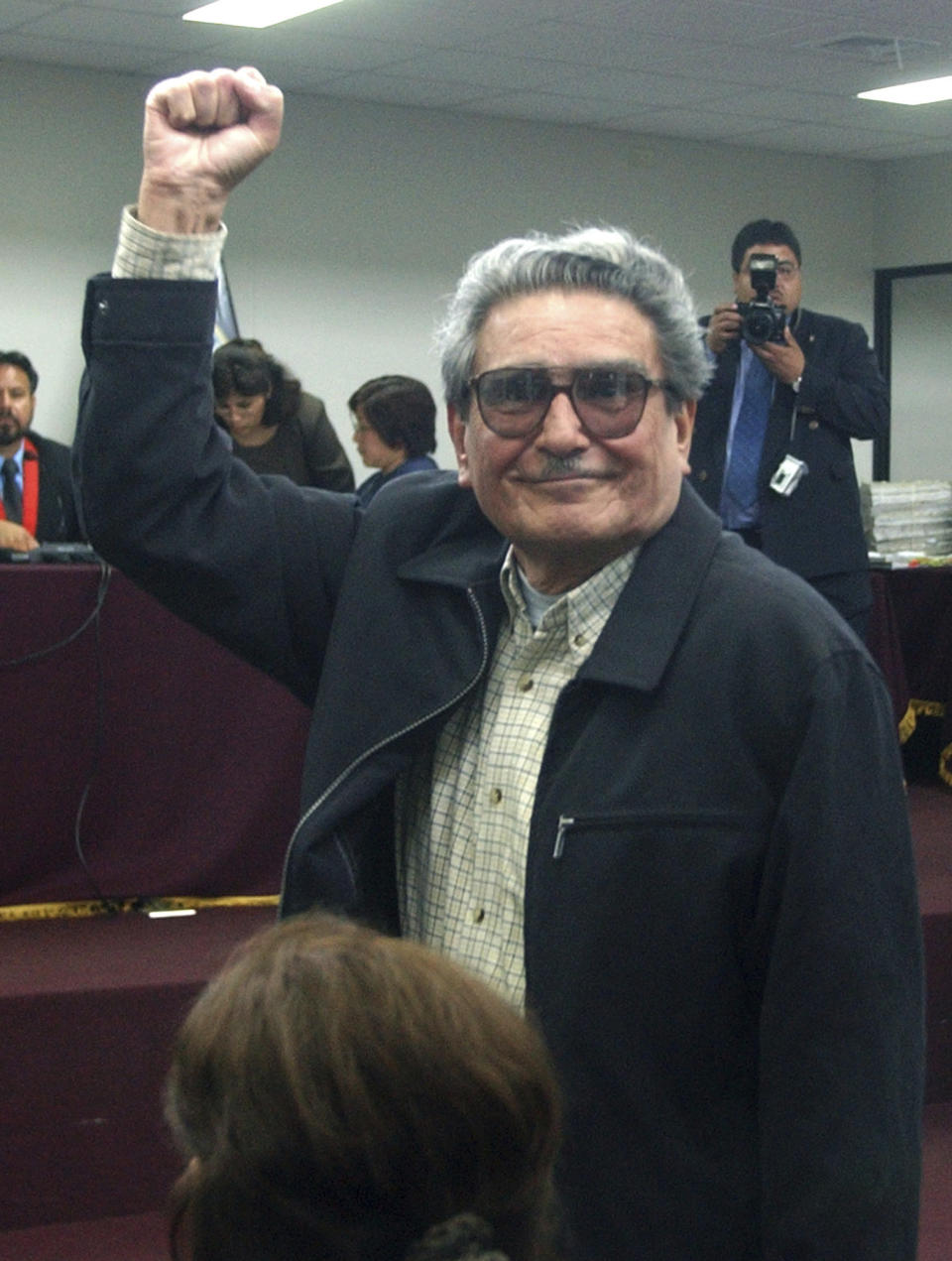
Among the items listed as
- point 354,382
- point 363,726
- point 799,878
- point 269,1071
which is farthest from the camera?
point 354,382

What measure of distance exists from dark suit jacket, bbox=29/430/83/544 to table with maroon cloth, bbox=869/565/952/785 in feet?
6.97

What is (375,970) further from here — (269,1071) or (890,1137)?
(890,1137)

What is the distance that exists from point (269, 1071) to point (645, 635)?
448 millimetres

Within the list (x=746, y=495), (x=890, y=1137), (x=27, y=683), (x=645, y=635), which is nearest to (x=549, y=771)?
(x=645, y=635)

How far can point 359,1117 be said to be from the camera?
0.76m

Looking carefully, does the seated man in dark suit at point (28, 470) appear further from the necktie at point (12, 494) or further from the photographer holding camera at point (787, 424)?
the photographer holding camera at point (787, 424)

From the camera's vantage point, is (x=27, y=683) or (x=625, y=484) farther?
(x=27, y=683)

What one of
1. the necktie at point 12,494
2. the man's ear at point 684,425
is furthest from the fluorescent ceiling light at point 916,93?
the man's ear at point 684,425

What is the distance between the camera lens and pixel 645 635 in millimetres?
1125

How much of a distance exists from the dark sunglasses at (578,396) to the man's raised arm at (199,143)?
8.7 inches

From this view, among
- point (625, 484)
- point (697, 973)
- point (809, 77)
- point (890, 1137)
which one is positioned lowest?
point (890, 1137)

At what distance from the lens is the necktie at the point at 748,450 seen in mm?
3908

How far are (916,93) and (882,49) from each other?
992 millimetres

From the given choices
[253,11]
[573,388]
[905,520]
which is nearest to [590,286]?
[573,388]
